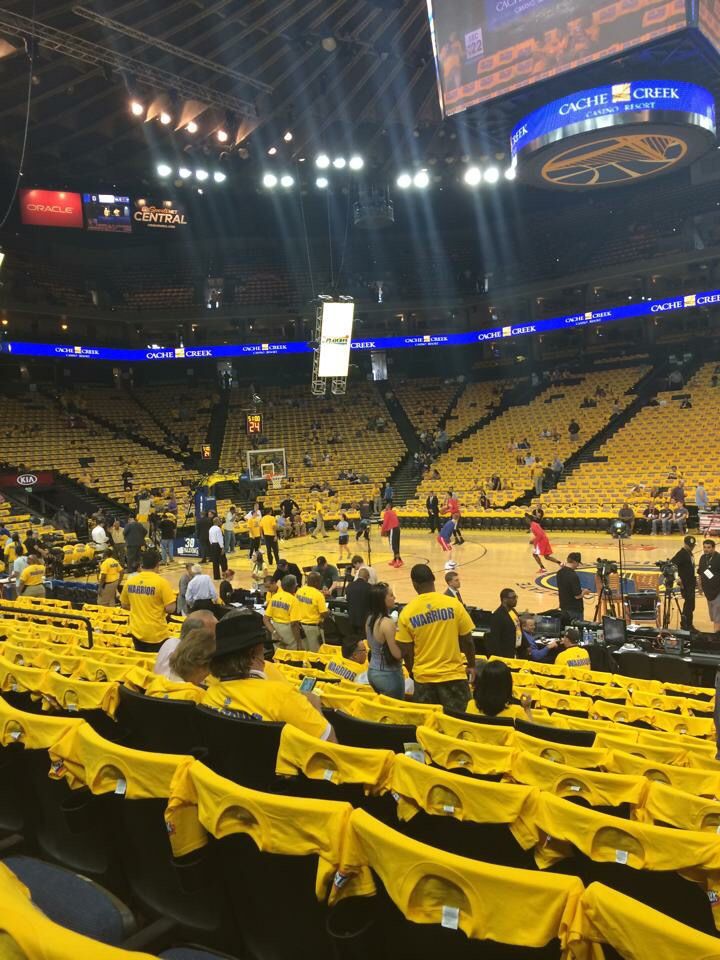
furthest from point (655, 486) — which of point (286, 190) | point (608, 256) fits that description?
point (286, 190)

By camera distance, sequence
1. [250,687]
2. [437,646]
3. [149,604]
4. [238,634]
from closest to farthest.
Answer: [250,687] → [238,634] → [437,646] → [149,604]

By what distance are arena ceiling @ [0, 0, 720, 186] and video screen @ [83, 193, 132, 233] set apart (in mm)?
1354

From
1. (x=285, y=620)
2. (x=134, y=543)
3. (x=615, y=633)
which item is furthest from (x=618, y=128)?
(x=285, y=620)

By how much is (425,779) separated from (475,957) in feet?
2.06

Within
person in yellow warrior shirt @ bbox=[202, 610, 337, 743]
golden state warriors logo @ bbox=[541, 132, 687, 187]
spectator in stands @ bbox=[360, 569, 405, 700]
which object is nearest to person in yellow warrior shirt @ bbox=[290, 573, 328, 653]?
spectator in stands @ bbox=[360, 569, 405, 700]

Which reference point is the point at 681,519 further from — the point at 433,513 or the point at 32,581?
the point at 32,581

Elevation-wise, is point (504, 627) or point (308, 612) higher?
point (308, 612)

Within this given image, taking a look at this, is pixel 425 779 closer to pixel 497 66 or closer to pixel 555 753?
pixel 555 753

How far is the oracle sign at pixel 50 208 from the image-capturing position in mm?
28359

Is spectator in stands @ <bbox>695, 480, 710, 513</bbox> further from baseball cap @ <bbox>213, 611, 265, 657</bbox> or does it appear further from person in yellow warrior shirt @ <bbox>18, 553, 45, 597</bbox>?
baseball cap @ <bbox>213, 611, 265, 657</bbox>

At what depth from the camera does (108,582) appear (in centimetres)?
1132

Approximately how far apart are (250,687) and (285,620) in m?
5.17

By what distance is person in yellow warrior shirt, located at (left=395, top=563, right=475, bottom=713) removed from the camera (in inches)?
175

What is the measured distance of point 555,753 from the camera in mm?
2924
